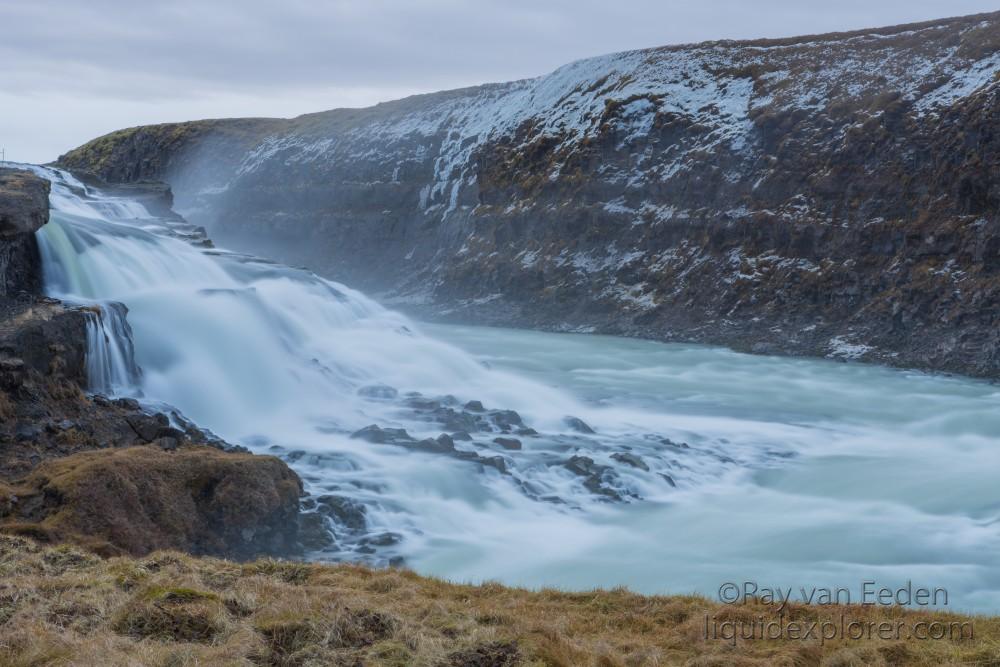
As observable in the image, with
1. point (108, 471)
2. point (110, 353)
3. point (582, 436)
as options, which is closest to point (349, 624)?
point (108, 471)

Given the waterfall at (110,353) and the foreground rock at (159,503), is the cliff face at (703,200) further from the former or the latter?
the foreground rock at (159,503)

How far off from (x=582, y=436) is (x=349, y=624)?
13.9m

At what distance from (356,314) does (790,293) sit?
16.9 m

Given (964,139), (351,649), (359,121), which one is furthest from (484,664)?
(359,121)

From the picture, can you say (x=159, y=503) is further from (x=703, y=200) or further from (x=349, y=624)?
(x=703, y=200)

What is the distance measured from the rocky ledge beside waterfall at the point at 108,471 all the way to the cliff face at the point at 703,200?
78.0 feet

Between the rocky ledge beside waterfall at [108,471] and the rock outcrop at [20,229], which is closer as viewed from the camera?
the rocky ledge beside waterfall at [108,471]

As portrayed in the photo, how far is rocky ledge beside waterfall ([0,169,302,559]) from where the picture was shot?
12.1 meters

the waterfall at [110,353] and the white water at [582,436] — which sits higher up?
the waterfall at [110,353]

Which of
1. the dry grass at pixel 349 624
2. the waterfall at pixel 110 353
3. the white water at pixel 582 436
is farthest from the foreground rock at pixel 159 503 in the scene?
the waterfall at pixel 110 353

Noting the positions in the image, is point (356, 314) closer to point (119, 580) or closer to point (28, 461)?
point (28, 461)

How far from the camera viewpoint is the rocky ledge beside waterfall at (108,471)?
12.1 metres

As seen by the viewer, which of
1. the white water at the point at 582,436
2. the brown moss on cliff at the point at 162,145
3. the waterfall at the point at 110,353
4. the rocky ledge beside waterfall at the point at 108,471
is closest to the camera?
the rocky ledge beside waterfall at the point at 108,471

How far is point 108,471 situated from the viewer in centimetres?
1273
